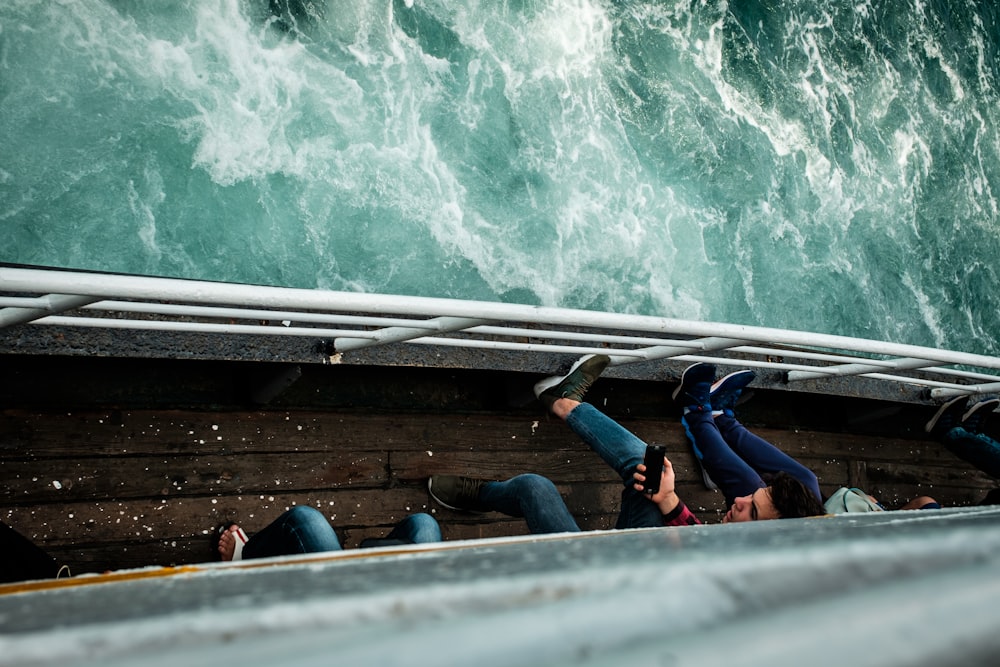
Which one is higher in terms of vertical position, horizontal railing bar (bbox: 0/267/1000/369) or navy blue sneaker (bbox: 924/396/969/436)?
horizontal railing bar (bbox: 0/267/1000/369)

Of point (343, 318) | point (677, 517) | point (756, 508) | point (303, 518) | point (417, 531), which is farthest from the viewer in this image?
point (677, 517)

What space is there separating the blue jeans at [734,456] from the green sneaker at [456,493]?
41.3 inches

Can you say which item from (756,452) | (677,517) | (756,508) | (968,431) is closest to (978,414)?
(968,431)

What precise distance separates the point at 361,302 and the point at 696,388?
1.93m

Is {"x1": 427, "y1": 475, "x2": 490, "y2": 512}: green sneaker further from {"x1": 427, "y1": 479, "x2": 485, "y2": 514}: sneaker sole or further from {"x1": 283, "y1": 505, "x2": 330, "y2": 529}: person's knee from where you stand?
{"x1": 283, "y1": 505, "x2": 330, "y2": 529}: person's knee

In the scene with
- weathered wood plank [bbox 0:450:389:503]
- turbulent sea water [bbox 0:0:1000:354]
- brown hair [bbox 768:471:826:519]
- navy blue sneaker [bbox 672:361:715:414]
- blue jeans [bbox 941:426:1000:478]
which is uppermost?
turbulent sea water [bbox 0:0:1000:354]

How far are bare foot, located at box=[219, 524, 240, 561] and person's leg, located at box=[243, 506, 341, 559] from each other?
148 millimetres

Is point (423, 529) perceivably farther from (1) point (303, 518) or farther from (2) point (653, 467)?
(2) point (653, 467)

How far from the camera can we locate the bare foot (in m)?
2.36

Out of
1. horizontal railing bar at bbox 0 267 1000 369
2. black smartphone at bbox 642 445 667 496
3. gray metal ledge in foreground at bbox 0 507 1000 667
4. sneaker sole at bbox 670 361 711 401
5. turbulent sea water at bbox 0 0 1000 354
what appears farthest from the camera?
turbulent sea water at bbox 0 0 1000 354

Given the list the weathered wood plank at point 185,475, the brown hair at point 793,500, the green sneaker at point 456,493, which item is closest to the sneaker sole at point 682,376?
the brown hair at point 793,500

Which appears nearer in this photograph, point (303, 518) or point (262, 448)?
point (303, 518)

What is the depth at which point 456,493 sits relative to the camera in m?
2.76

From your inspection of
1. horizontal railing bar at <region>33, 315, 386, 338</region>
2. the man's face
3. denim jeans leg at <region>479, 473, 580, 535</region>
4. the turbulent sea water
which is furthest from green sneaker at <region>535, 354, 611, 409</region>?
the turbulent sea water
